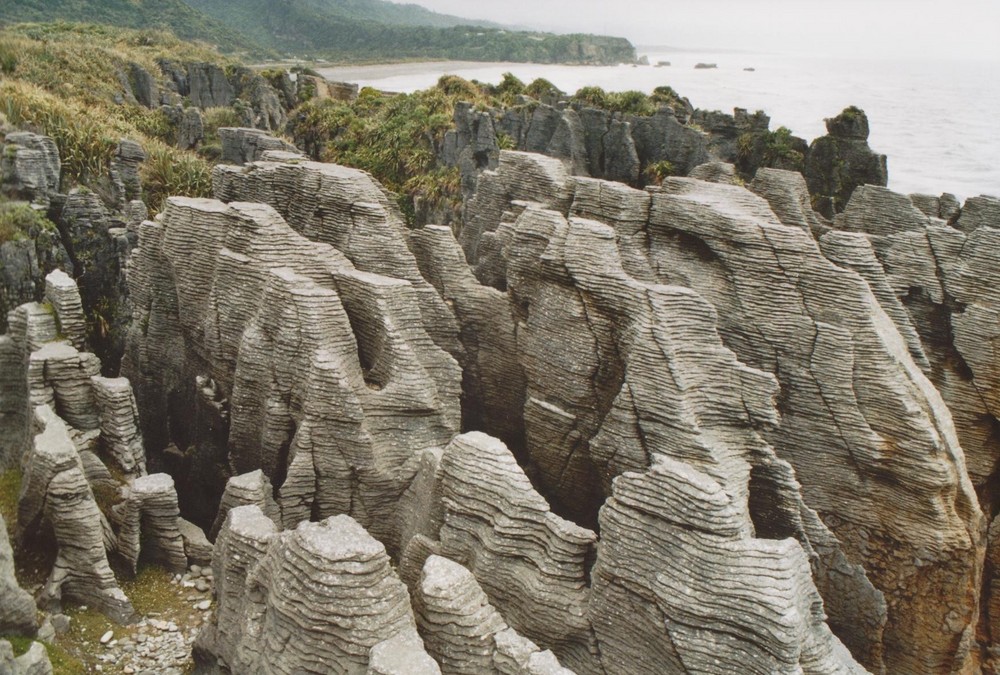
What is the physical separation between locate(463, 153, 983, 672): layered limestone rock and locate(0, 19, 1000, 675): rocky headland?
0.05 m

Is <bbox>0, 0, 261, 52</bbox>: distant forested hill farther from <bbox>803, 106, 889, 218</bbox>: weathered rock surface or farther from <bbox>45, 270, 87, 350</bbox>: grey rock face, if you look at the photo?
<bbox>45, 270, 87, 350</bbox>: grey rock face

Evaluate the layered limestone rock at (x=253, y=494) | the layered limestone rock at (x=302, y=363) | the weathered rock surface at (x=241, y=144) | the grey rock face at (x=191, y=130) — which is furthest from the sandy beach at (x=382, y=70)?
the layered limestone rock at (x=253, y=494)

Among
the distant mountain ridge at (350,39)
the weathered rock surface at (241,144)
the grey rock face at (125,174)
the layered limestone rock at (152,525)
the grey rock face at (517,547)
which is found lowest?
the layered limestone rock at (152,525)

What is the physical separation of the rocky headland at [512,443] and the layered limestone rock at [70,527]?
0.04m

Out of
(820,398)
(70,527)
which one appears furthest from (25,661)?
(820,398)

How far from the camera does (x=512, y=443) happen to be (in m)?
15.4

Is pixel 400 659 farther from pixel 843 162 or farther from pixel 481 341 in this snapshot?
pixel 843 162

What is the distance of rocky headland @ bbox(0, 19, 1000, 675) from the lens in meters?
8.34

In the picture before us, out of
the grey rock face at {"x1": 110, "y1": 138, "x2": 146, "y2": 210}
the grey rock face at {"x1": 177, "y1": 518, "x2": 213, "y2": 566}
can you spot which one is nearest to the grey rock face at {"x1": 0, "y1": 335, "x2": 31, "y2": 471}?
the grey rock face at {"x1": 177, "y1": 518, "x2": 213, "y2": 566}

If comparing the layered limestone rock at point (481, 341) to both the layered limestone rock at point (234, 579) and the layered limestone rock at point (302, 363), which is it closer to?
the layered limestone rock at point (302, 363)

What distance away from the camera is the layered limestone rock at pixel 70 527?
10919 millimetres

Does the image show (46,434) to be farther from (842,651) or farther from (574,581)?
(842,651)

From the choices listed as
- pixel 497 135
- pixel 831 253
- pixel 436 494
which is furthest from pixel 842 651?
pixel 497 135

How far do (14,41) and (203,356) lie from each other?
156ft
